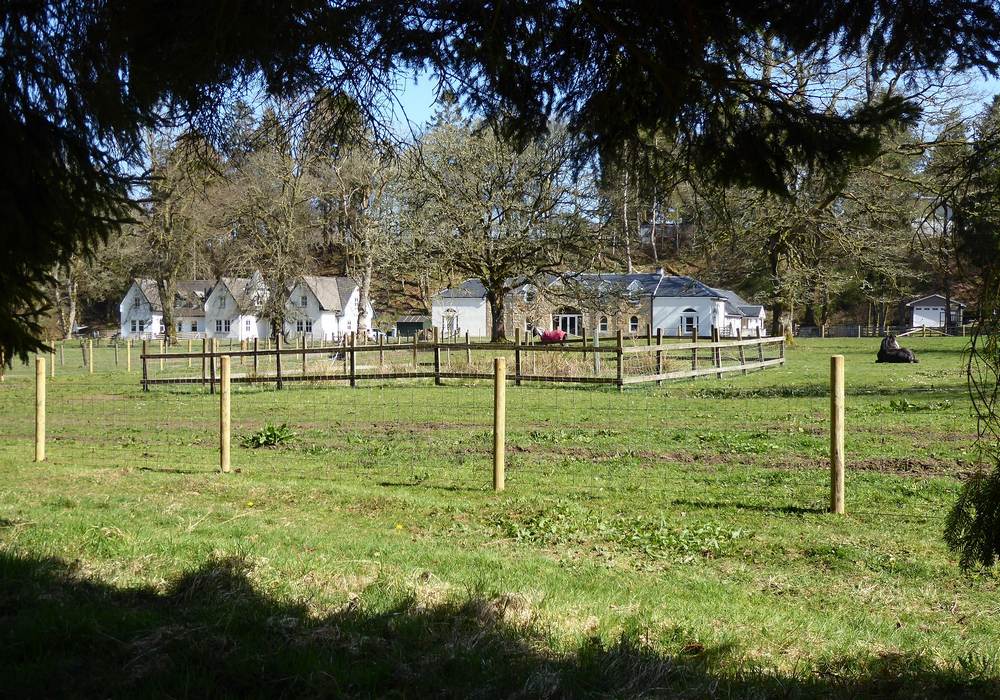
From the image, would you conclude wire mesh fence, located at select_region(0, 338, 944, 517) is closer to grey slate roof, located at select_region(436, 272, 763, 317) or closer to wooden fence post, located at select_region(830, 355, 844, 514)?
wooden fence post, located at select_region(830, 355, 844, 514)

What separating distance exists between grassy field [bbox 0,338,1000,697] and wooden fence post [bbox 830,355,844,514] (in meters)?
0.18

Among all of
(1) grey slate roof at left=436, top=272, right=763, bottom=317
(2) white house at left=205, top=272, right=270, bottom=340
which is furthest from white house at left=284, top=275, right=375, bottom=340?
(1) grey slate roof at left=436, top=272, right=763, bottom=317

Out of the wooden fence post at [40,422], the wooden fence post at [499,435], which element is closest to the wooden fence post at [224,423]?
the wooden fence post at [40,422]

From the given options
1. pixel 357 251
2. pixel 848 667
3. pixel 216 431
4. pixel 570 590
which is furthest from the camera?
pixel 357 251

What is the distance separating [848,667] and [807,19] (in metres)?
2.81

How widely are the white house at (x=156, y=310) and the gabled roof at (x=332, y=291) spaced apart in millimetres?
10296

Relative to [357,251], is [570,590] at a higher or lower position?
lower

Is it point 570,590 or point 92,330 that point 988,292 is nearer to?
point 570,590

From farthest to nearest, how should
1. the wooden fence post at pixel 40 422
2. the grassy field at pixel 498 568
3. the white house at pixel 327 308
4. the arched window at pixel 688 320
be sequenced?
1. the white house at pixel 327 308
2. the arched window at pixel 688 320
3. the wooden fence post at pixel 40 422
4. the grassy field at pixel 498 568

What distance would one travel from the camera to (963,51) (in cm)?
306

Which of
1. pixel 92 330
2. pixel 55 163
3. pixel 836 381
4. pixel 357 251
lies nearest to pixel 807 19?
pixel 55 163

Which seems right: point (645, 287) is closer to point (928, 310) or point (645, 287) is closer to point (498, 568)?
point (928, 310)

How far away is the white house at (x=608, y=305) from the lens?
29938 millimetres

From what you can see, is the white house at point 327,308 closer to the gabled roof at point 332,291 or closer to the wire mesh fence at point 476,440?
the gabled roof at point 332,291
